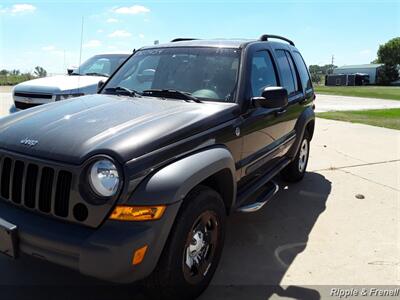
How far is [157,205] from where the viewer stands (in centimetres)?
240

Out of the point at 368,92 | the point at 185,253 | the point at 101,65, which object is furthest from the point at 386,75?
the point at 185,253

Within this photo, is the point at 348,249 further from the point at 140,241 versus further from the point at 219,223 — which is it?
the point at 140,241

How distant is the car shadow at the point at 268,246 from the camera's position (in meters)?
3.12

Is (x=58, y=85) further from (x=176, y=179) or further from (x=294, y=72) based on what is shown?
(x=176, y=179)

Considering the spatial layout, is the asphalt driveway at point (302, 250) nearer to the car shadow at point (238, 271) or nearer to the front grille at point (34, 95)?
the car shadow at point (238, 271)

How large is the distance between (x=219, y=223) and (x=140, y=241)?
0.94m

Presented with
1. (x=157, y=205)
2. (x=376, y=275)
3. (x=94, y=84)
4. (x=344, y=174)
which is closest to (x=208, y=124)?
(x=157, y=205)

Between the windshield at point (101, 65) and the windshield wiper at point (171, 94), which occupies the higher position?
the windshield at point (101, 65)

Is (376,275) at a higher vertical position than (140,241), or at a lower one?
lower

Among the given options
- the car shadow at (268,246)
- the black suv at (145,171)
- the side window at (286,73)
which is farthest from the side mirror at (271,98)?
the car shadow at (268,246)

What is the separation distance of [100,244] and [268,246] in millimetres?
2047

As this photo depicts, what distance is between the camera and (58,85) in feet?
23.7

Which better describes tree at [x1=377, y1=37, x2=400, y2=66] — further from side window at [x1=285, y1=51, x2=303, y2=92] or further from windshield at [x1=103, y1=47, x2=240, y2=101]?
windshield at [x1=103, y1=47, x2=240, y2=101]

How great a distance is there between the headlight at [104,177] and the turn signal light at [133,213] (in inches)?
4.6
